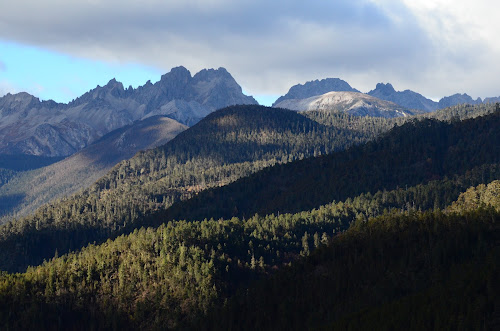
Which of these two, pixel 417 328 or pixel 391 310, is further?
pixel 391 310

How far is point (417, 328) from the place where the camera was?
179 metres

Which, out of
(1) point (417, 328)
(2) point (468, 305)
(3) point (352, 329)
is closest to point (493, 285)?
(2) point (468, 305)

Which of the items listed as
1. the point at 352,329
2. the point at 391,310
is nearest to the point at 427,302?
the point at 391,310

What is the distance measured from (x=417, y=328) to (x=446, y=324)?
8.36 metres

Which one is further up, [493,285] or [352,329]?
[493,285]

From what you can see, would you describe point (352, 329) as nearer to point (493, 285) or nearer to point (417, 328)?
point (417, 328)

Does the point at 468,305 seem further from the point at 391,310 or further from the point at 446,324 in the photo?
A: the point at 391,310

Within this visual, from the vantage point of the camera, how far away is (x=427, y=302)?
191500 mm

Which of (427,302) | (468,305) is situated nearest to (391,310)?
(427,302)

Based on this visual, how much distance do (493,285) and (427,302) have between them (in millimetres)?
20492

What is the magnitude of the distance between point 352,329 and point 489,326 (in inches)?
1647

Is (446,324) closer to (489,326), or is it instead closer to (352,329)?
(489,326)

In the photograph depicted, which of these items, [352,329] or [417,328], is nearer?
[417,328]

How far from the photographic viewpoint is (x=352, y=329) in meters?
192
